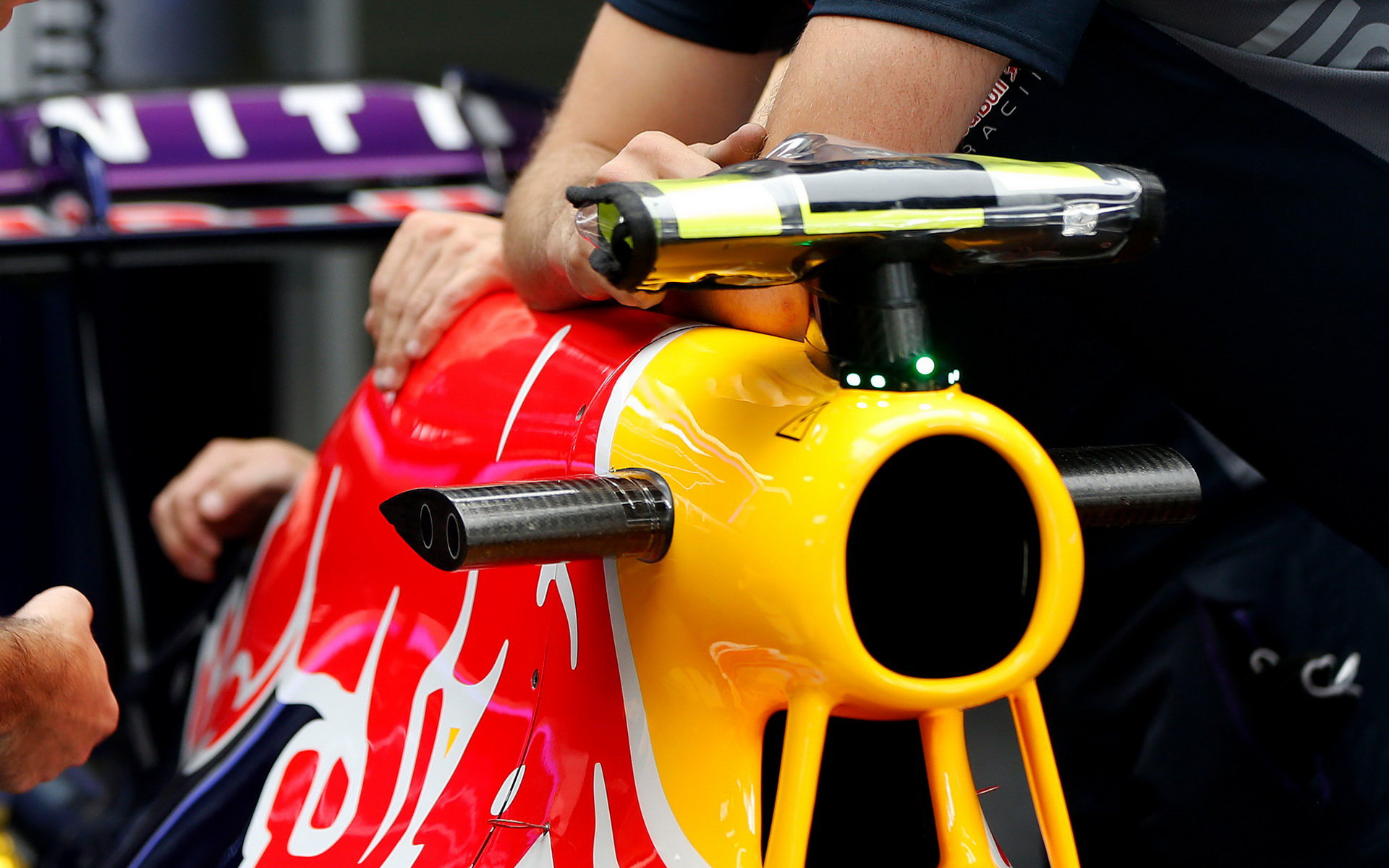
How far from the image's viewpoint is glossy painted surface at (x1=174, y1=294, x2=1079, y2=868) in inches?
19.4

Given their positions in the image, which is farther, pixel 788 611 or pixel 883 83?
pixel 883 83

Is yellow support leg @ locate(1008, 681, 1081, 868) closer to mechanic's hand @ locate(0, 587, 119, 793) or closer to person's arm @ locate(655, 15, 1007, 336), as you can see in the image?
person's arm @ locate(655, 15, 1007, 336)

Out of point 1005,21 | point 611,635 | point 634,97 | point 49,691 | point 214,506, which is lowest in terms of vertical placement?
point 214,506

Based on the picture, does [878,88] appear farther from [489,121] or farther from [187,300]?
[187,300]

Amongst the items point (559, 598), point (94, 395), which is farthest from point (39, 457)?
point (559, 598)

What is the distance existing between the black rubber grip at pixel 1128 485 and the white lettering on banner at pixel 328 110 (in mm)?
1351

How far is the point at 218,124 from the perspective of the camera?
1.71 meters

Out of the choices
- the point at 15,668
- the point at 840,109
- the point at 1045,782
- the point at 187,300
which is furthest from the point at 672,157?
the point at 187,300

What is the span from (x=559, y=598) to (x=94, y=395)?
1020mm

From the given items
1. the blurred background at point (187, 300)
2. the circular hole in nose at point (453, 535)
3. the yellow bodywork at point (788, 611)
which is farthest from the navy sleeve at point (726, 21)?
the blurred background at point (187, 300)

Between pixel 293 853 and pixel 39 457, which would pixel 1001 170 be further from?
pixel 39 457

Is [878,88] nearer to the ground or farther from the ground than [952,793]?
farther from the ground

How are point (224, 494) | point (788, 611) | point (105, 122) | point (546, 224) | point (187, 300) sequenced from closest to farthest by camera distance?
point (788, 611), point (546, 224), point (224, 494), point (105, 122), point (187, 300)

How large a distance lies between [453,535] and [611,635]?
0.12 meters
